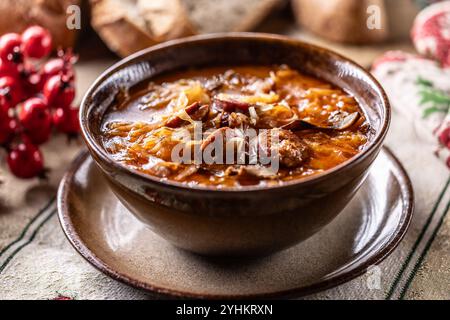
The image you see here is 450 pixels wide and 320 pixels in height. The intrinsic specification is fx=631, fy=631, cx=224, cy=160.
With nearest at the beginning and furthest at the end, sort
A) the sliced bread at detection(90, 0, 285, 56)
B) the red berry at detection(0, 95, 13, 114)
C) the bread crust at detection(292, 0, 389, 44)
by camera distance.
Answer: the red berry at detection(0, 95, 13, 114) → the sliced bread at detection(90, 0, 285, 56) → the bread crust at detection(292, 0, 389, 44)

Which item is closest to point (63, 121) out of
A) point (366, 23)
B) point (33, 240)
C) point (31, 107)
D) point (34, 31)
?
point (31, 107)

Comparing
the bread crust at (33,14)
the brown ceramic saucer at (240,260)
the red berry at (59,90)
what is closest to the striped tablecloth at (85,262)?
the brown ceramic saucer at (240,260)

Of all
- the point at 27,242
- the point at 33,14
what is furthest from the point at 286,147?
the point at 33,14

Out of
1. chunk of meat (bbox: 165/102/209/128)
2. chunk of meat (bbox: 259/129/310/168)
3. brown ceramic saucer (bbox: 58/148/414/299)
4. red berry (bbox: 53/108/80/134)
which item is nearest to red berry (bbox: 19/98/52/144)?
red berry (bbox: 53/108/80/134)

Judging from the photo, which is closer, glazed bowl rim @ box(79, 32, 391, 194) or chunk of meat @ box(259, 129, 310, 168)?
glazed bowl rim @ box(79, 32, 391, 194)

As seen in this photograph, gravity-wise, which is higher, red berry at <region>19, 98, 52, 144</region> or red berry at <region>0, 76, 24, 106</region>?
red berry at <region>0, 76, 24, 106</region>

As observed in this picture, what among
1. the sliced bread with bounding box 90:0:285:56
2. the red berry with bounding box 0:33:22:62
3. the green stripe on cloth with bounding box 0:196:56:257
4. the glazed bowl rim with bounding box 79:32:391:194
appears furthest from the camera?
the sliced bread with bounding box 90:0:285:56

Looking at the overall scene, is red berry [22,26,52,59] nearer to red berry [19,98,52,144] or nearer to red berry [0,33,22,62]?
red berry [0,33,22,62]

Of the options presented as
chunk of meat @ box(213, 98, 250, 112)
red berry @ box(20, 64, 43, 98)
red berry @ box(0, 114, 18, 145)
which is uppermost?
chunk of meat @ box(213, 98, 250, 112)

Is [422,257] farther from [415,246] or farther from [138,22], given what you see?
[138,22]
